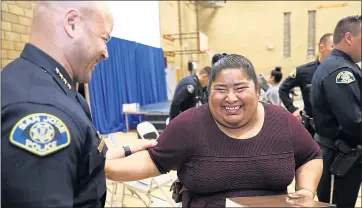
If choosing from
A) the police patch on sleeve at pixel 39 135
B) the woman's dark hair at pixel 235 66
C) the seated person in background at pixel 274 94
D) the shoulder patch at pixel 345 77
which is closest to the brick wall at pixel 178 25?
the seated person in background at pixel 274 94

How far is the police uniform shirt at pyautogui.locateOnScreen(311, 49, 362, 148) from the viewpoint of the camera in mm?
1884

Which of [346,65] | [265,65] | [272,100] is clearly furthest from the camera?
[265,65]

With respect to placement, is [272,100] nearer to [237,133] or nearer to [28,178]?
[237,133]

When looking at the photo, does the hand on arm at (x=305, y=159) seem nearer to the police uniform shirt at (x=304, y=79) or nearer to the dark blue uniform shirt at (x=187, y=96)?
the police uniform shirt at (x=304, y=79)

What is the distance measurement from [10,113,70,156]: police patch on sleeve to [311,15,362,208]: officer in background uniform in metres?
1.78

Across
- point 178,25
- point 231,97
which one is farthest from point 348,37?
point 178,25

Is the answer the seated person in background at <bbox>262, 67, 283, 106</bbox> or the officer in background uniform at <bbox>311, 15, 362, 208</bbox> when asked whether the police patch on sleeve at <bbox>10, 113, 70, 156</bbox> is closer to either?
the officer in background uniform at <bbox>311, 15, 362, 208</bbox>

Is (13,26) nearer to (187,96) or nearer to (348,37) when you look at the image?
(187,96)

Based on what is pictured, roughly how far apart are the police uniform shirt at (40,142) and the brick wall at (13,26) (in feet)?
12.6

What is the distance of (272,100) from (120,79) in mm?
4029

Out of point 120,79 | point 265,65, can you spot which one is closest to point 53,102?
point 120,79

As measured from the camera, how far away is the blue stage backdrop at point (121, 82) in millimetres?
6680

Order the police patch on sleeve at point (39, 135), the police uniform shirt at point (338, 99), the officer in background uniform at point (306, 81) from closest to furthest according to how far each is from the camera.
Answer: the police patch on sleeve at point (39, 135) < the police uniform shirt at point (338, 99) < the officer in background uniform at point (306, 81)

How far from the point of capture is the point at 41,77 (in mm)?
739
